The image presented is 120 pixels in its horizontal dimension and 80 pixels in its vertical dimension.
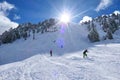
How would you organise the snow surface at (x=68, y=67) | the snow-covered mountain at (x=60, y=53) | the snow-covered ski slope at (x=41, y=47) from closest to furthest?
1. the snow surface at (x=68, y=67)
2. the snow-covered mountain at (x=60, y=53)
3. the snow-covered ski slope at (x=41, y=47)

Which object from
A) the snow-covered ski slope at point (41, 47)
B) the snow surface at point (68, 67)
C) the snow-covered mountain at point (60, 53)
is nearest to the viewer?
the snow surface at point (68, 67)

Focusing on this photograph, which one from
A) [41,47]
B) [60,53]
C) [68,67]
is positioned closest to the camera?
[68,67]

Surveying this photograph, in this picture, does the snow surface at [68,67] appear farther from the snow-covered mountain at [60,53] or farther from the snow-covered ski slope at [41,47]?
the snow-covered ski slope at [41,47]

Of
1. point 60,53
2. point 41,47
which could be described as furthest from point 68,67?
point 41,47

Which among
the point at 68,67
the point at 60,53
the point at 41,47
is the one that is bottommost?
the point at 68,67

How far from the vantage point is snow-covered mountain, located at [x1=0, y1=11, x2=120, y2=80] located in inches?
882

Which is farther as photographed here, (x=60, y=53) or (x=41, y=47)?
(x=41, y=47)

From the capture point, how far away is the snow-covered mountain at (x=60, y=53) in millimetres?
22408

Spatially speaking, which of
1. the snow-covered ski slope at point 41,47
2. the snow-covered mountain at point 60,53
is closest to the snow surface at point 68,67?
the snow-covered mountain at point 60,53

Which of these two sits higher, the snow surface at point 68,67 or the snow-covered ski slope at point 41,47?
the snow-covered ski slope at point 41,47

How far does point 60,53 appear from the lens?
56219mm

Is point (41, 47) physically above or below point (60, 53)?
above

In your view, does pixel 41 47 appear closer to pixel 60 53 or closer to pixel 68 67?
pixel 60 53

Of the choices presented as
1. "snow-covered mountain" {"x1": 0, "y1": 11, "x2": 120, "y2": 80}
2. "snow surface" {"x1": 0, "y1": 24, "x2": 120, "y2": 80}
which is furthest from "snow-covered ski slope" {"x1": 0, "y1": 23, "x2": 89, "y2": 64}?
"snow surface" {"x1": 0, "y1": 24, "x2": 120, "y2": 80}
